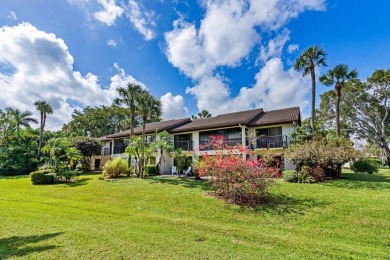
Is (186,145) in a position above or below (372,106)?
below

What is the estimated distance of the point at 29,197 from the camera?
45.2 feet

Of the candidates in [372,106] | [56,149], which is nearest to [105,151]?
[56,149]

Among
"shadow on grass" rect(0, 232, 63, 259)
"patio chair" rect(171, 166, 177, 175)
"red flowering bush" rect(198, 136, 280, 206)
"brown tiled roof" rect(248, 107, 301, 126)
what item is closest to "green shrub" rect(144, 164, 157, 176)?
"patio chair" rect(171, 166, 177, 175)

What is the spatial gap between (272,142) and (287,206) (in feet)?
35.4

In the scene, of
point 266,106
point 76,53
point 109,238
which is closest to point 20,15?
point 76,53

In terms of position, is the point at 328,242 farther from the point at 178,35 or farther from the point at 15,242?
the point at 178,35

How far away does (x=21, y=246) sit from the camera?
→ 236 inches

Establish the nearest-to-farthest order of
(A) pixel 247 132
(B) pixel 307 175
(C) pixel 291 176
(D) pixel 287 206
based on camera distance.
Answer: (D) pixel 287 206 < (B) pixel 307 175 < (C) pixel 291 176 < (A) pixel 247 132

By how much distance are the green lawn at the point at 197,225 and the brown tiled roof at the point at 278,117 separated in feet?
25.6

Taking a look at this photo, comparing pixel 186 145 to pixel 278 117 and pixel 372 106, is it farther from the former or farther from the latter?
pixel 372 106

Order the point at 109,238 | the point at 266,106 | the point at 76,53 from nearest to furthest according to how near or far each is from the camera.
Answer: the point at 109,238 → the point at 76,53 → the point at 266,106

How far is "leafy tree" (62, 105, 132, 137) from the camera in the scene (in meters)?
47.6

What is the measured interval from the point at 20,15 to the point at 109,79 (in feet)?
30.5

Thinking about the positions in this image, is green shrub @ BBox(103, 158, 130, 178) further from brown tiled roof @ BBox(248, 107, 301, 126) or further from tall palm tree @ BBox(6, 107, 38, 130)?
tall palm tree @ BBox(6, 107, 38, 130)
